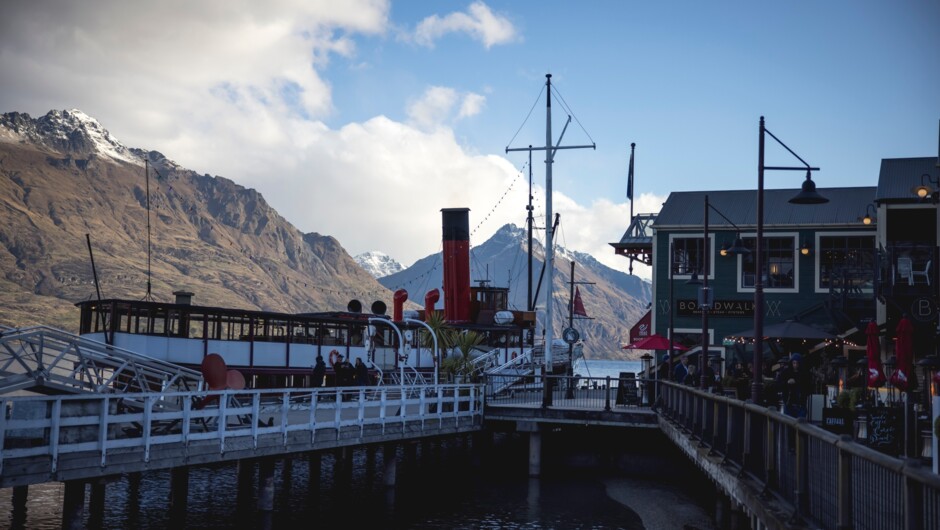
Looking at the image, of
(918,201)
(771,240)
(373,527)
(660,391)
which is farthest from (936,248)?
(373,527)

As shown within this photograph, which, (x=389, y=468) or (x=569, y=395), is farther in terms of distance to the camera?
(x=569, y=395)

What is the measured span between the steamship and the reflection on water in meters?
3.74

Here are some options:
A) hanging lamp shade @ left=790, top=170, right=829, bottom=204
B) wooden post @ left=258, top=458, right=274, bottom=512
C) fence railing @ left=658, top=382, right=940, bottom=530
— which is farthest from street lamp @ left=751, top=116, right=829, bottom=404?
wooden post @ left=258, top=458, right=274, bottom=512

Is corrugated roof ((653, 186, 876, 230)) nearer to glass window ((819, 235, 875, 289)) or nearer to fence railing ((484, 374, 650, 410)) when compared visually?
glass window ((819, 235, 875, 289))

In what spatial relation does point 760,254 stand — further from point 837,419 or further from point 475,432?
point 475,432

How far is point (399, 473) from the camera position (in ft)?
121

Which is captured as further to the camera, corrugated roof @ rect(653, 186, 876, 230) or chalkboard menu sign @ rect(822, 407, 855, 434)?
corrugated roof @ rect(653, 186, 876, 230)

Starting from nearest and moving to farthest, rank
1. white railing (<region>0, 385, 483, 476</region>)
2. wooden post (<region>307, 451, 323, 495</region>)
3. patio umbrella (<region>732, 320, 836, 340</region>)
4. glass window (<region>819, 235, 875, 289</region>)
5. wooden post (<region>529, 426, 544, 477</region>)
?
white railing (<region>0, 385, 483, 476</region>) < wooden post (<region>307, 451, 323, 495</region>) < patio umbrella (<region>732, 320, 836, 340</region>) < wooden post (<region>529, 426, 544, 477</region>) < glass window (<region>819, 235, 875, 289</region>)

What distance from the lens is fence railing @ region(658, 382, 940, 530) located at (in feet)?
23.4

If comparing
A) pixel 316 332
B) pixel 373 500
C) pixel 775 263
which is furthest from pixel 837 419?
pixel 775 263

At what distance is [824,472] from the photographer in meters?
10.0

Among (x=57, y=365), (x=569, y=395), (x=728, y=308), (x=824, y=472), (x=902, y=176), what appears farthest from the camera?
(x=728, y=308)

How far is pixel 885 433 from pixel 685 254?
1187 inches

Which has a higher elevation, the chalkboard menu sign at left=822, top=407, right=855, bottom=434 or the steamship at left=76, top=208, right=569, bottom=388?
the steamship at left=76, top=208, right=569, bottom=388
